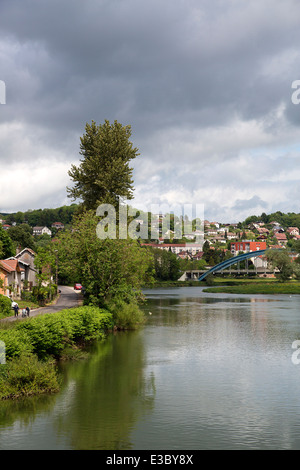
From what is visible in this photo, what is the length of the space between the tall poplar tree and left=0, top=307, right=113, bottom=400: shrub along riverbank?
21.5 m

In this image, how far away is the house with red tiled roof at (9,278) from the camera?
54594 mm

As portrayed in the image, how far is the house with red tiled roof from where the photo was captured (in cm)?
5459

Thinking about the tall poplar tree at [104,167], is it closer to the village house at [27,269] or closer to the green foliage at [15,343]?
the village house at [27,269]

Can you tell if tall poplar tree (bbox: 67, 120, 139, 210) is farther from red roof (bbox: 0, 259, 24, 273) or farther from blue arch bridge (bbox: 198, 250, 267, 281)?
blue arch bridge (bbox: 198, 250, 267, 281)

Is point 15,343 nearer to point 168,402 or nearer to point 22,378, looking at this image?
point 22,378

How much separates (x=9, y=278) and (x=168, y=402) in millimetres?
41399

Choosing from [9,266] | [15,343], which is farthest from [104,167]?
[15,343]

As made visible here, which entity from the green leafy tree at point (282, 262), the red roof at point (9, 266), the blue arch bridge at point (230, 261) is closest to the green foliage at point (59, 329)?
the red roof at point (9, 266)

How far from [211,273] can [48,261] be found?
10898 centimetres

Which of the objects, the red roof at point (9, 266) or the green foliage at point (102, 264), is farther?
the red roof at point (9, 266)

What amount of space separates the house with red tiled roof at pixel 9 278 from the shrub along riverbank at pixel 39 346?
19.9m

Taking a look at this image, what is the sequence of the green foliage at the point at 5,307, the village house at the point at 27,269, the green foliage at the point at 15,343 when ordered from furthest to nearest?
the village house at the point at 27,269
the green foliage at the point at 5,307
the green foliage at the point at 15,343

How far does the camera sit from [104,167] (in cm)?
5656

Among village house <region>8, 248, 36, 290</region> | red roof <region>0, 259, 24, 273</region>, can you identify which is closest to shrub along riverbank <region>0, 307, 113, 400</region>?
red roof <region>0, 259, 24, 273</region>
